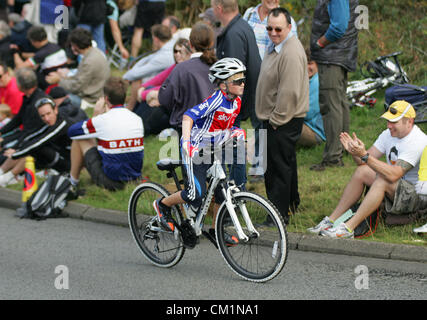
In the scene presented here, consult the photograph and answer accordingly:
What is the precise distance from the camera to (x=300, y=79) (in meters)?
8.05

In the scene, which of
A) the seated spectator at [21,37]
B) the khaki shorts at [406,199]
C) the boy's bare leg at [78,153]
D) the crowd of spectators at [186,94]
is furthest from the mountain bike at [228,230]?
the seated spectator at [21,37]

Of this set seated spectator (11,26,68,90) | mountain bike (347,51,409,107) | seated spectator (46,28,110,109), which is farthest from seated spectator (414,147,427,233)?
seated spectator (11,26,68,90)

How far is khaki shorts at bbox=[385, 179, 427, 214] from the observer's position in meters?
7.67

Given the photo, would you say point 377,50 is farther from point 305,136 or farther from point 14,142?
point 14,142

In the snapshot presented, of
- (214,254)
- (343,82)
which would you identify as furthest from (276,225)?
(343,82)

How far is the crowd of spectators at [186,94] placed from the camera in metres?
8.21

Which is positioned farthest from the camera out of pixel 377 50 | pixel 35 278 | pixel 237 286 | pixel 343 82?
pixel 377 50

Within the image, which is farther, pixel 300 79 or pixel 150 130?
pixel 150 130

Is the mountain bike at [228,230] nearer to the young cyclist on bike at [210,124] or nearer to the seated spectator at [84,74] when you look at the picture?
the young cyclist on bike at [210,124]

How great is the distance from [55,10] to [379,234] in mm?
10299

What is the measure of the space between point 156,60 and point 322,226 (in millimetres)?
5050

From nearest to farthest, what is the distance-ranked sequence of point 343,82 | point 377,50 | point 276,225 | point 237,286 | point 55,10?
1. point 276,225
2. point 237,286
3. point 343,82
4. point 377,50
5. point 55,10

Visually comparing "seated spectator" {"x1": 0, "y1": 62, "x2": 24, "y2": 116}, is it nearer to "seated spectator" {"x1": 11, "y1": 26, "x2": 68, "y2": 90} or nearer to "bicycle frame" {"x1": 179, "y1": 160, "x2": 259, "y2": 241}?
"seated spectator" {"x1": 11, "y1": 26, "x2": 68, "y2": 90}

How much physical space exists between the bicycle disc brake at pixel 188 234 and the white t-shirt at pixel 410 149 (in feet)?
6.76
